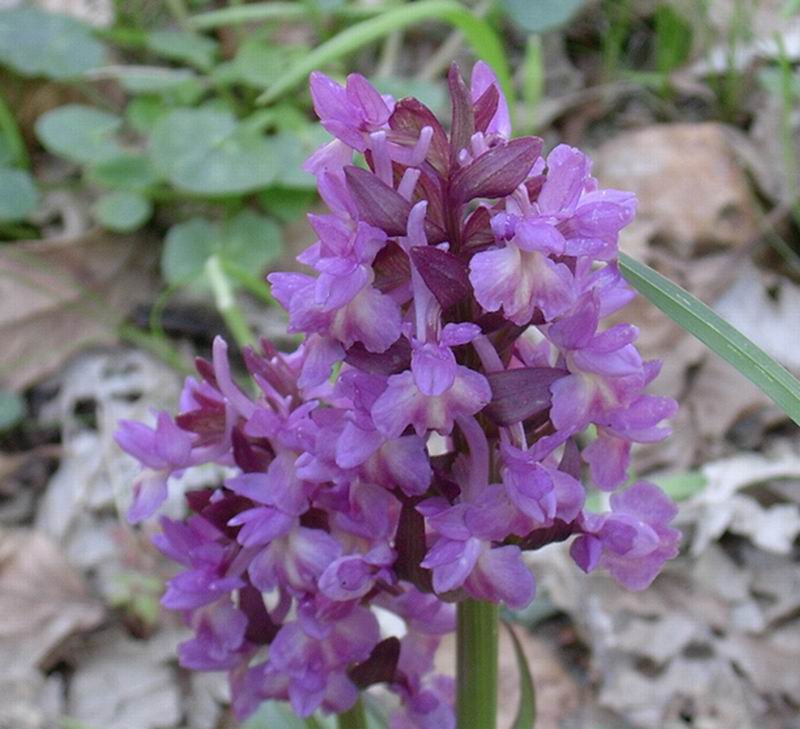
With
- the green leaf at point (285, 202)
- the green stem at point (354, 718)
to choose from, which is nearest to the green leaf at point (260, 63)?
the green leaf at point (285, 202)

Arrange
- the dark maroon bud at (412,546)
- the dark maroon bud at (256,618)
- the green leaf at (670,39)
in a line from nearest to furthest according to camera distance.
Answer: the dark maroon bud at (412,546) < the dark maroon bud at (256,618) < the green leaf at (670,39)

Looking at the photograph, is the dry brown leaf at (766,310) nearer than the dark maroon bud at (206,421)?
No

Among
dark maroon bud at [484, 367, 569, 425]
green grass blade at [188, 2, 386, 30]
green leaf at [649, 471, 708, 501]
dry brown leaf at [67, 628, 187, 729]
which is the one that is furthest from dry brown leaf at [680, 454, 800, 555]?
green grass blade at [188, 2, 386, 30]

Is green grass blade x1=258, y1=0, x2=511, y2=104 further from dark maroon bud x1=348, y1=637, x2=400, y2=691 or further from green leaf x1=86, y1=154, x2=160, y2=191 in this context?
dark maroon bud x1=348, y1=637, x2=400, y2=691

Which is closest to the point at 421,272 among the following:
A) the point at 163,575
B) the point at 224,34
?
the point at 163,575

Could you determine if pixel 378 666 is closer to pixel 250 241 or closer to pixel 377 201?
pixel 377 201

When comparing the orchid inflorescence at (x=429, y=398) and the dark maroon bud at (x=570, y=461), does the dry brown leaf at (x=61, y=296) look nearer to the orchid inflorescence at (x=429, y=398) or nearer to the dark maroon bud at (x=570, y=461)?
the orchid inflorescence at (x=429, y=398)

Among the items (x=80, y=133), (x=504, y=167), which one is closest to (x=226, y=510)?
(x=504, y=167)
